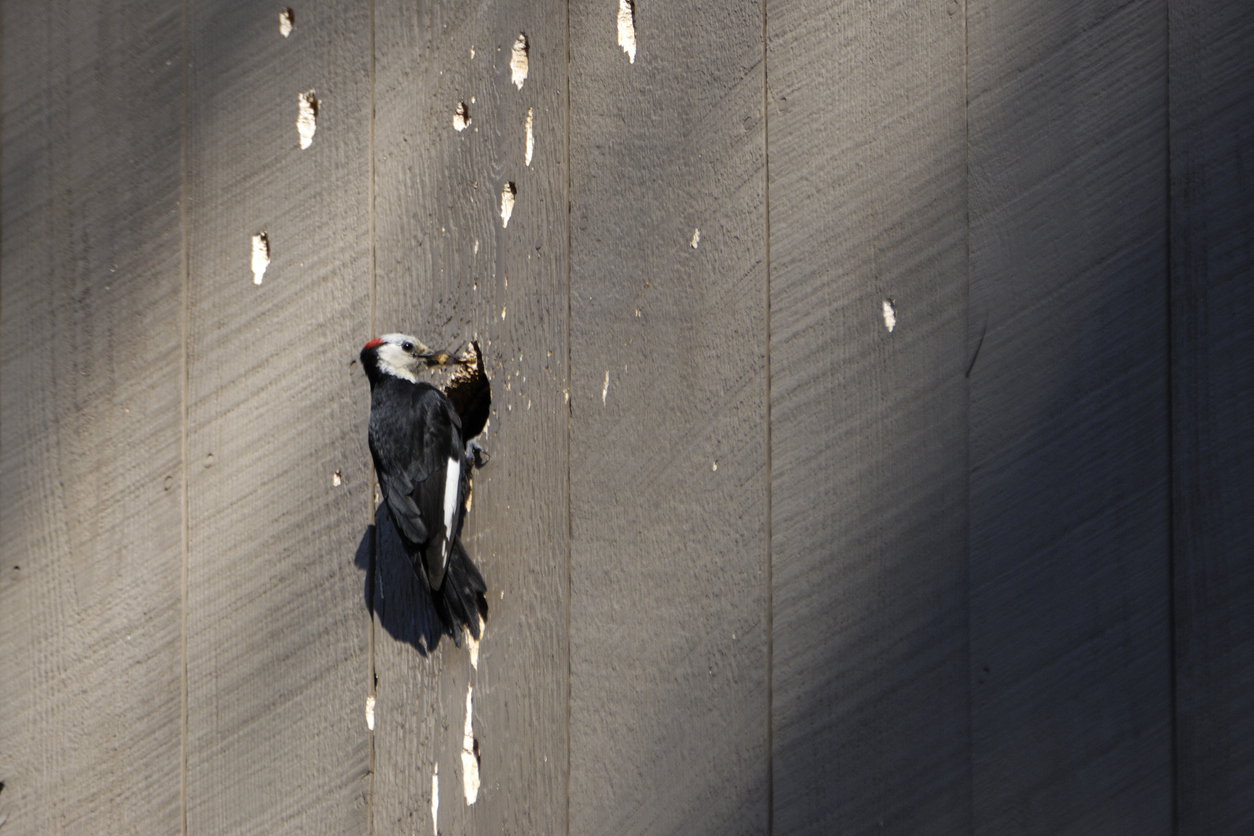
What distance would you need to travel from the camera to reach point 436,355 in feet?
5.37

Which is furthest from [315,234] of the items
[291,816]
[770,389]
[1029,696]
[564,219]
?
[1029,696]

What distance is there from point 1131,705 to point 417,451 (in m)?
0.97

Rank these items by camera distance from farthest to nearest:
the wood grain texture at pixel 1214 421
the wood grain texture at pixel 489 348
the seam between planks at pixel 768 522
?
the wood grain texture at pixel 489 348 → the seam between planks at pixel 768 522 → the wood grain texture at pixel 1214 421

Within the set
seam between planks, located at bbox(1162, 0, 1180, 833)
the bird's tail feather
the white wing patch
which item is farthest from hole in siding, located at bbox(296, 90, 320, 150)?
seam between planks, located at bbox(1162, 0, 1180, 833)

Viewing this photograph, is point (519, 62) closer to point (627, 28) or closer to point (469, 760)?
point (627, 28)

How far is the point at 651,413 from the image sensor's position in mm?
1560

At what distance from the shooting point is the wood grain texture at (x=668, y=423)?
4.95 ft

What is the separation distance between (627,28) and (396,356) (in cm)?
58

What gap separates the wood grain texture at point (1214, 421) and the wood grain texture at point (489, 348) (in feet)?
2.62

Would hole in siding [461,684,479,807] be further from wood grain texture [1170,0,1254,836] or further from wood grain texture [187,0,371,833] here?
wood grain texture [1170,0,1254,836]

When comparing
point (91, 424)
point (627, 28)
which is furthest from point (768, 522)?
point (91, 424)

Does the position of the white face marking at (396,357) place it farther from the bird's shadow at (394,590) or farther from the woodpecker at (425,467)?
the bird's shadow at (394,590)

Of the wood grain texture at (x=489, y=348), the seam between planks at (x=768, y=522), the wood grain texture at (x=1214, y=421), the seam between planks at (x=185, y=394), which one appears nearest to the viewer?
the wood grain texture at (x=1214, y=421)

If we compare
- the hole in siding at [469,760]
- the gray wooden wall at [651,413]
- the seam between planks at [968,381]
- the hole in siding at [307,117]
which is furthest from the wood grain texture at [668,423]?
the hole in siding at [307,117]
